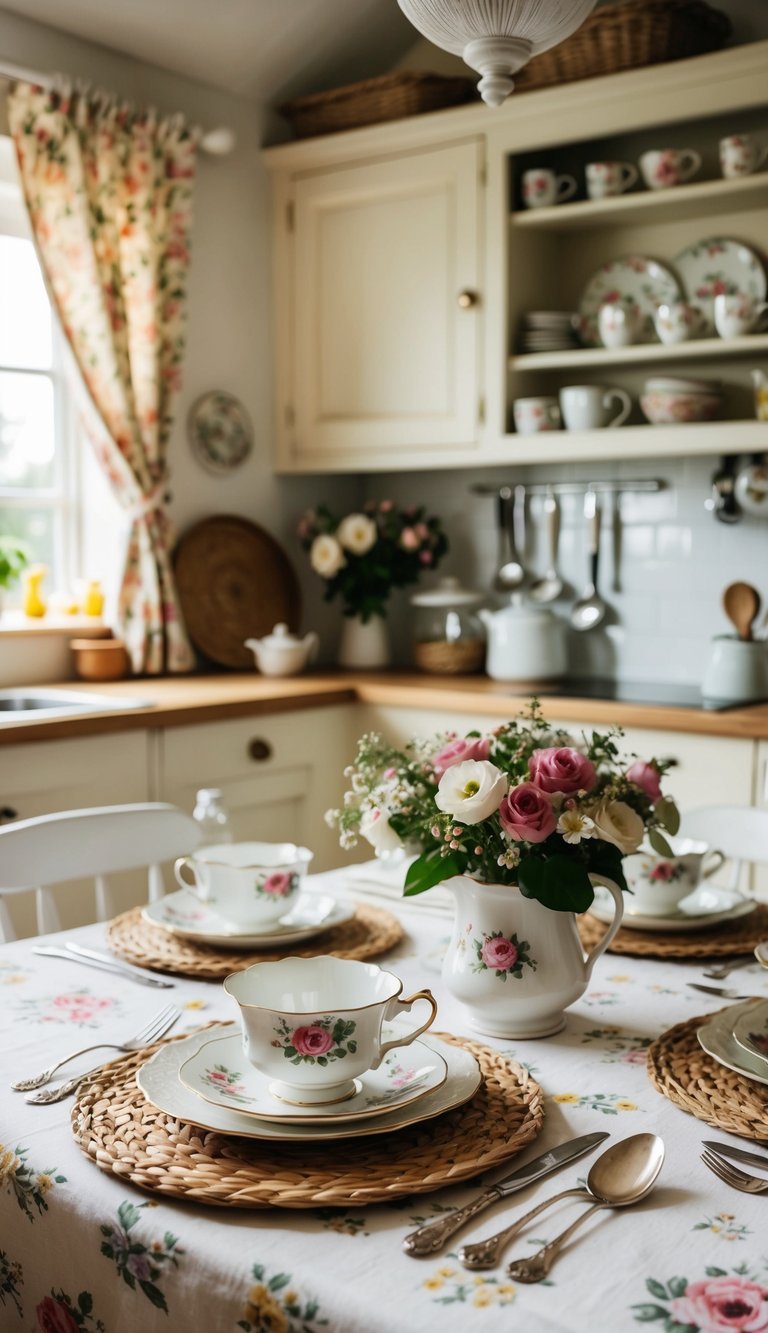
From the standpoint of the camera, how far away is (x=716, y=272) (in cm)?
306

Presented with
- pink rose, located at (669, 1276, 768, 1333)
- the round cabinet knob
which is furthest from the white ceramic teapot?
pink rose, located at (669, 1276, 768, 1333)

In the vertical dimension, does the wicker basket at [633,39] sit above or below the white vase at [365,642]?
above

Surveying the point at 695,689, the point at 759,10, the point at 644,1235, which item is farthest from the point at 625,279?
the point at 644,1235

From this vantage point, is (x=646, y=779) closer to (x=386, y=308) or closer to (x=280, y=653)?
(x=280, y=653)

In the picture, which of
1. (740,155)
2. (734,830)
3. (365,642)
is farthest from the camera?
(365,642)

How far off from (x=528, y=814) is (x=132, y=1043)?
401mm

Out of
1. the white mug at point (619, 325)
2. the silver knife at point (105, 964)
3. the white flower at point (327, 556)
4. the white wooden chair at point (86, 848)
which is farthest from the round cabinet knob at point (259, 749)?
the silver knife at point (105, 964)

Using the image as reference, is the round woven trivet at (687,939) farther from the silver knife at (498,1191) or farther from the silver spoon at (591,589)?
the silver spoon at (591,589)

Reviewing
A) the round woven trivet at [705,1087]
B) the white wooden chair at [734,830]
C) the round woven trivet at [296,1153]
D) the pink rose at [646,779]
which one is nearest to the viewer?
the round woven trivet at [296,1153]

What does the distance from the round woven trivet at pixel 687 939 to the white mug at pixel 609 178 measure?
1966 mm

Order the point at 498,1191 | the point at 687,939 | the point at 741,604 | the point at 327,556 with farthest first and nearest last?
1. the point at 327,556
2. the point at 741,604
3. the point at 687,939
4. the point at 498,1191

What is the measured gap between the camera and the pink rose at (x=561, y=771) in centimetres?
114

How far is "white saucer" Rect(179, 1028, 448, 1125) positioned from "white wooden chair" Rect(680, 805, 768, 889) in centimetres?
92

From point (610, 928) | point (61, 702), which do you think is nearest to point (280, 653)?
point (61, 702)
